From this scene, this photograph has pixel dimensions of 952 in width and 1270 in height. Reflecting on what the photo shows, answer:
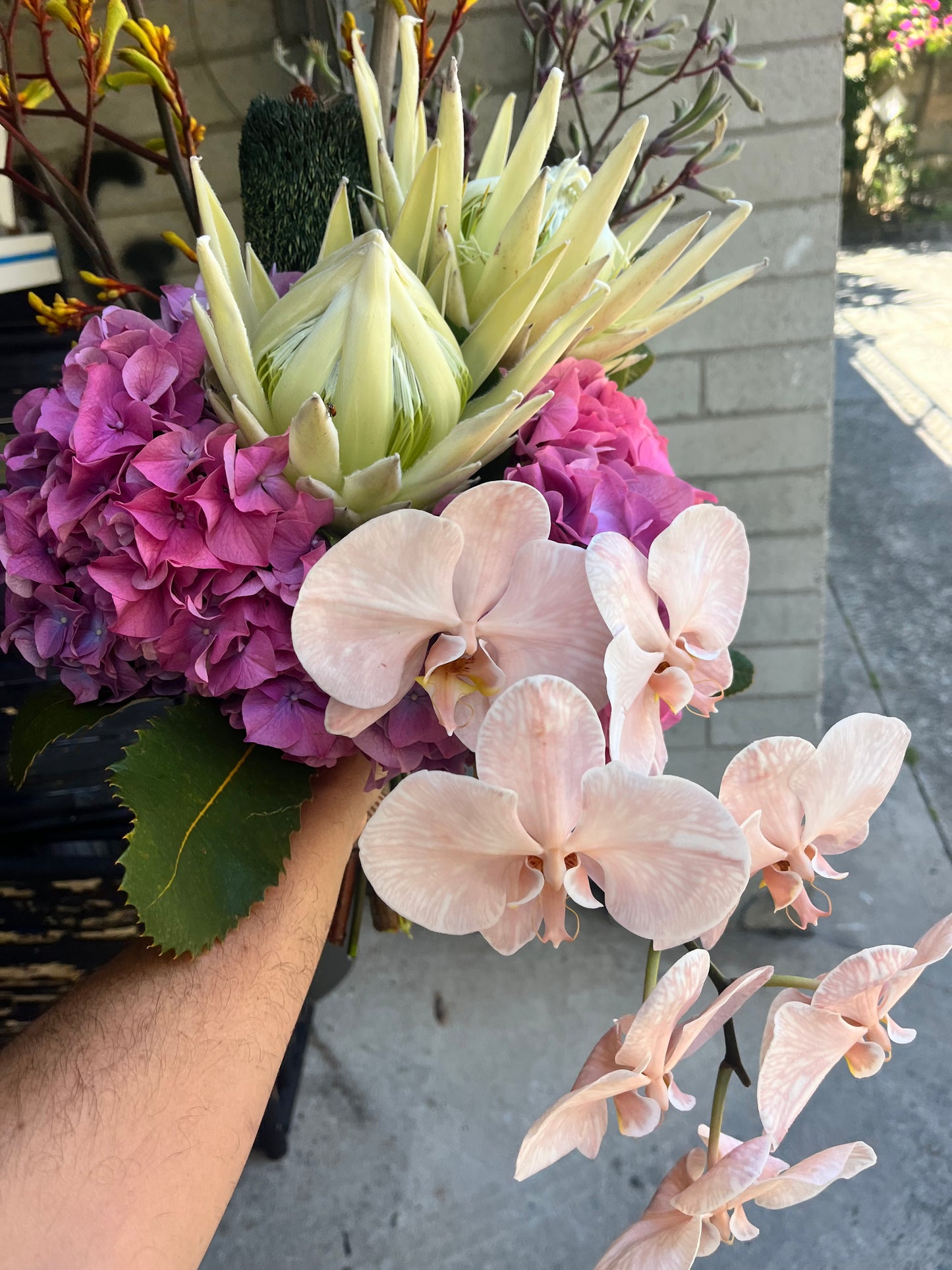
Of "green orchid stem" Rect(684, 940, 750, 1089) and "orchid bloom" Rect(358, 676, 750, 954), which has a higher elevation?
"orchid bloom" Rect(358, 676, 750, 954)

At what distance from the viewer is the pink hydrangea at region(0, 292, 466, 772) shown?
0.41m

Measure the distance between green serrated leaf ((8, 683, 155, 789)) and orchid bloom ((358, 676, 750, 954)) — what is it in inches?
7.9

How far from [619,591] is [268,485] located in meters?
0.17

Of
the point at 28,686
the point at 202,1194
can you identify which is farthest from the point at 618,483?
the point at 28,686

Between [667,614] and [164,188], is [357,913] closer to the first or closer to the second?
[667,614]

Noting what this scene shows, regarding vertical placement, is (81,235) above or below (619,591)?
above

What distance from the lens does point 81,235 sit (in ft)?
2.05

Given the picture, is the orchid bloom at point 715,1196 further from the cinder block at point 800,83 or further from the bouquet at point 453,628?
the cinder block at point 800,83

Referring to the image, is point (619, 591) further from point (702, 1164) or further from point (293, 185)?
point (293, 185)

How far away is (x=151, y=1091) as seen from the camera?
0.47 metres

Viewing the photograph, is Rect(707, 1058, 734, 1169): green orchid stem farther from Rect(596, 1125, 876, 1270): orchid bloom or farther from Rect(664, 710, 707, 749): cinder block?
Rect(664, 710, 707, 749): cinder block

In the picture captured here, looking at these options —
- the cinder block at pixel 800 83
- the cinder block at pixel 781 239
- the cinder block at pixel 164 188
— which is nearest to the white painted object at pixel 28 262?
the cinder block at pixel 164 188

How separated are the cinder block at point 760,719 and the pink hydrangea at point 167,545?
4.12ft

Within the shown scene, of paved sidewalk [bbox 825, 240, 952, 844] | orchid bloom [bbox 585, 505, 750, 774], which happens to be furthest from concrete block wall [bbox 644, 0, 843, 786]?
orchid bloom [bbox 585, 505, 750, 774]
